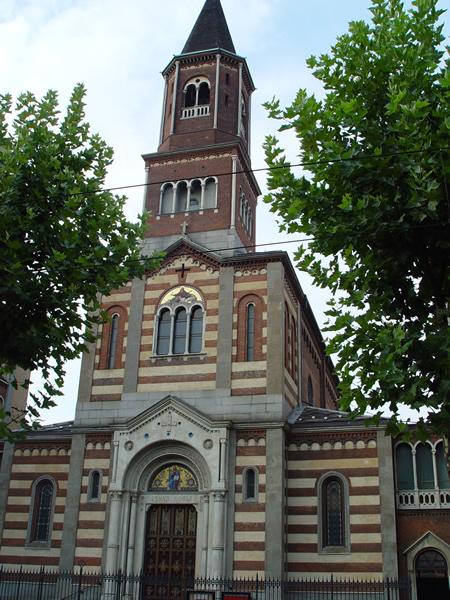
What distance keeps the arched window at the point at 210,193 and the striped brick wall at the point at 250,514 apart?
12.1m

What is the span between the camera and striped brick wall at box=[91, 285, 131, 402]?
30625 millimetres

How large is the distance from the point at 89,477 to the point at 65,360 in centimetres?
1353

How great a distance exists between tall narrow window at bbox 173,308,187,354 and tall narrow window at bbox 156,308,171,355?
34 centimetres

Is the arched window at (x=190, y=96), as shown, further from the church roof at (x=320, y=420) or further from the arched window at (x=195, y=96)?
the church roof at (x=320, y=420)

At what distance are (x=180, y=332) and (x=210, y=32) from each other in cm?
1982

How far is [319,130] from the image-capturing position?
15.1 metres

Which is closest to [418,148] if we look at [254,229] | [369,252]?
[369,252]

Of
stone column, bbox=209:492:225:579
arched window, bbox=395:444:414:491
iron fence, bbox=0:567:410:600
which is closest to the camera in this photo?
iron fence, bbox=0:567:410:600

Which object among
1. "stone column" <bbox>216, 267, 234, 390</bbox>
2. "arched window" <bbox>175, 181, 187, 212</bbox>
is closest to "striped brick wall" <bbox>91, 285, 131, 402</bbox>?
"stone column" <bbox>216, 267, 234, 390</bbox>

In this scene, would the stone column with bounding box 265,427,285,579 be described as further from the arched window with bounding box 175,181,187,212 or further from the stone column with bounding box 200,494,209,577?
the arched window with bounding box 175,181,187,212

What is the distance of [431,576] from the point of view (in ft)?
83.8

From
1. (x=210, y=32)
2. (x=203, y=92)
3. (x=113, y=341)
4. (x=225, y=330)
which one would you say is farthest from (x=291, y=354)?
(x=210, y=32)

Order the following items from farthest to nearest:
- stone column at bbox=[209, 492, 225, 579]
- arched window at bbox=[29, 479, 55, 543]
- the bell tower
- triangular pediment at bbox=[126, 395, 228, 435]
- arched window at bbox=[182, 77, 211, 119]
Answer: arched window at bbox=[182, 77, 211, 119]
the bell tower
arched window at bbox=[29, 479, 55, 543]
triangular pediment at bbox=[126, 395, 228, 435]
stone column at bbox=[209, 492, 225, 579]

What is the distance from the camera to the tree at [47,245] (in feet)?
52.3
